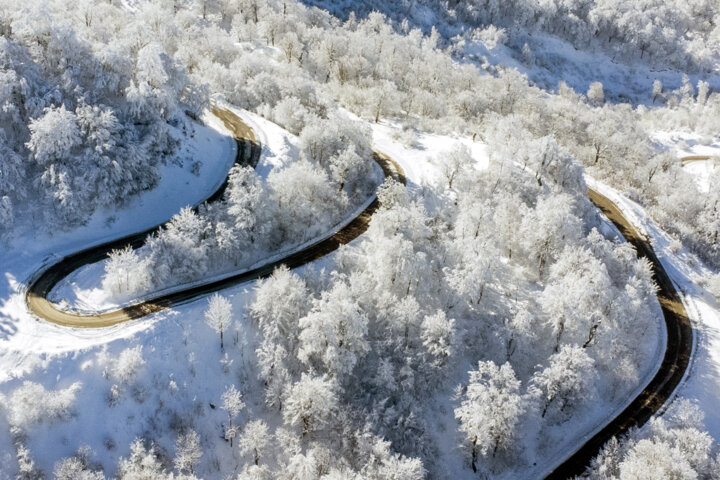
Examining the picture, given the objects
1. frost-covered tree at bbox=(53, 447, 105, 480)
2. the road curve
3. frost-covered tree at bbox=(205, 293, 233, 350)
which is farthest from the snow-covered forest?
the road curve

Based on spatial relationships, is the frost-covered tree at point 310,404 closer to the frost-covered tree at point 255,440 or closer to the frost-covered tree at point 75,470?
the frost-covered tree at point 255,440

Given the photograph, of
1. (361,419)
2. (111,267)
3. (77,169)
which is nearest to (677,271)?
(361,419)

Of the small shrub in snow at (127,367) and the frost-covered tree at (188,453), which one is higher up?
the small shrub in snow at (127,367)

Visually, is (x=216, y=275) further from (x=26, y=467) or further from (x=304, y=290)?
(x=26, y=467)

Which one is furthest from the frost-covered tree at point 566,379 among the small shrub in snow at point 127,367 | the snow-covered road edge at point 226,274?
the small shrub in snow at point 127,367

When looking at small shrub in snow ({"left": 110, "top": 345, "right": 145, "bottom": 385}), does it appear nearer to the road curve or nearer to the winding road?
the winding road

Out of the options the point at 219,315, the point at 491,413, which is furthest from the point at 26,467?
the point at 491,413
